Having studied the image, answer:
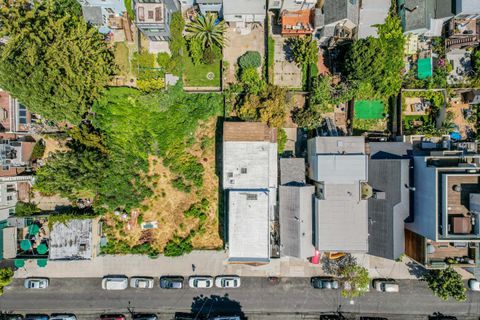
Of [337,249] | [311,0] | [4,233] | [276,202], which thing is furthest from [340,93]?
[4,233]

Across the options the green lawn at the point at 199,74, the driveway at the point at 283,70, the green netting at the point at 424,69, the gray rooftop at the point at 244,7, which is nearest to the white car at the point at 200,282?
the green lawn at the point at 199,74

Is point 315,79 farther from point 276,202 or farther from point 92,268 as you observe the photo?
point 92,268

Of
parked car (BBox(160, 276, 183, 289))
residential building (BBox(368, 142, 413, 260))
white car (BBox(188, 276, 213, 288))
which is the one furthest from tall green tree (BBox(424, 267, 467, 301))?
parked car (BBox(160, 276, 183, 289))

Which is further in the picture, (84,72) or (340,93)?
(340,93)

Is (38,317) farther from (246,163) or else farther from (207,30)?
(207,30)

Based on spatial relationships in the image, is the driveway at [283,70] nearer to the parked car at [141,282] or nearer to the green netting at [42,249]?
the parked car at [141,282]

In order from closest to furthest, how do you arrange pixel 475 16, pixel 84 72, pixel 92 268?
pixel 84 72, pixel 475 16, pixel 92 268

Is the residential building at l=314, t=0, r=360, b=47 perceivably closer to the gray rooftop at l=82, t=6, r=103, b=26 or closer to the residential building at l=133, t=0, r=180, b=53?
the residential building at l=133, t=0, r=180, b=53
